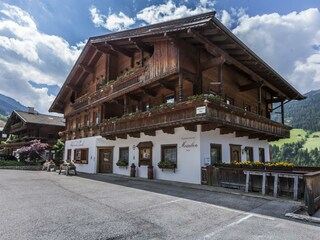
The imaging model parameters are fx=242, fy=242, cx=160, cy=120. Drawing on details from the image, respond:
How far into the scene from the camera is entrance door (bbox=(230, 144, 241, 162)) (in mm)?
15324

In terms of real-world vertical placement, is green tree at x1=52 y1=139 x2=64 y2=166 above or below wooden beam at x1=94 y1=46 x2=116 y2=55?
below

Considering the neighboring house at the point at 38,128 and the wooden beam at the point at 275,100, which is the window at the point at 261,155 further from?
the neighboring house at the point at 38,128

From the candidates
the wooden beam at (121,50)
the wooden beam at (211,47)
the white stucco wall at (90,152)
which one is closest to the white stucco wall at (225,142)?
the wooden beam at (211,47)

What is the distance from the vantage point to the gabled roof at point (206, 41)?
11.5 m

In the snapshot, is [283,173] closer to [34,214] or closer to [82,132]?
[34,214]

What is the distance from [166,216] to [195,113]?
5.44 m

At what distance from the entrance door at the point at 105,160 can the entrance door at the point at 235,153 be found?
9.50 meters

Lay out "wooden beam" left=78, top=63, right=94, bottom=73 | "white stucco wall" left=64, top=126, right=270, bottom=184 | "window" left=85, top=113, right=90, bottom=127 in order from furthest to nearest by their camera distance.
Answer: "wooden beam" left=78, top=63, right=94, bottom=73, "window" left=85, top=113, right=90, bottom=127, "white stucco wall" left=64, top=126, right=270, bottom=184

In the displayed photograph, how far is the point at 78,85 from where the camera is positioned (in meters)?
27.2

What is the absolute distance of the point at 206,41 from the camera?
12.3 metres

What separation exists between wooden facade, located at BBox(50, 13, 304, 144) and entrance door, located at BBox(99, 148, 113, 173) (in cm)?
188

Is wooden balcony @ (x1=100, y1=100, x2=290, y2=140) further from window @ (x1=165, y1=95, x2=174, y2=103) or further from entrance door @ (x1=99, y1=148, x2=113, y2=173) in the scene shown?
entrance door @ (x1=99, y1=148, x2=113, y2=173)

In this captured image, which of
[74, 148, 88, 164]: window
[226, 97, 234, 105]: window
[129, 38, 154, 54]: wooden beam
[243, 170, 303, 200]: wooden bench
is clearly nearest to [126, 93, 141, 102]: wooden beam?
[129, 38, 154, 54]: wooden beam

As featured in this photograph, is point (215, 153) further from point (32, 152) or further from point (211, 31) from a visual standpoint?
point (32, 152)
